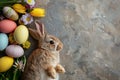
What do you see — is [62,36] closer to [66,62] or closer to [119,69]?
[66,62]

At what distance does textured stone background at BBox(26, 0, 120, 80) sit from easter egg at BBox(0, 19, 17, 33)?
0.11m

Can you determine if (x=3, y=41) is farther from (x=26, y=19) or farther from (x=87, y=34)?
(x=87, y=34)

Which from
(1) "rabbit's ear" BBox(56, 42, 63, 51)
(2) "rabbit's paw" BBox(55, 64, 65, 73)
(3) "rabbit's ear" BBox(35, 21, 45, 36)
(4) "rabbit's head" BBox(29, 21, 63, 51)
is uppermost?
(3) "rabbit's ear" BBox(35, 21, 45, 36)

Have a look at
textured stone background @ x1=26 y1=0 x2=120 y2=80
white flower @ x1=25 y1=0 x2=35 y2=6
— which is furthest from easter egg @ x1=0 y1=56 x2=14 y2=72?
white flower @ x1=25 y1=0 x2=35 y2=6

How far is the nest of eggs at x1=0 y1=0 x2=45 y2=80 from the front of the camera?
3.87ft

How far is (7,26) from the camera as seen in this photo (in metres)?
1.18

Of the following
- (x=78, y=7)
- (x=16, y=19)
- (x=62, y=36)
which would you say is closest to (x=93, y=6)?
(x=78, y=7)

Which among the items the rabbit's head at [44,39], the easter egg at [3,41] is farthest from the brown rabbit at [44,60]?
the easter egg at [3,41]

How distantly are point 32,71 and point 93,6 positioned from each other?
36cm

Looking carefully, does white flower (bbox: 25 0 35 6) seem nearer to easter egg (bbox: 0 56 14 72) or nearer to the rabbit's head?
the rabbit's head

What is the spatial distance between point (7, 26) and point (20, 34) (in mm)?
58

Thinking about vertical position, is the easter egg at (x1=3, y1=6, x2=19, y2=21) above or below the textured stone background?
above

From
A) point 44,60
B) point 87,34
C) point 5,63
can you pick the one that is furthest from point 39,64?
point 87,34

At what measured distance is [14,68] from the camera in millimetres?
1206
